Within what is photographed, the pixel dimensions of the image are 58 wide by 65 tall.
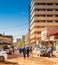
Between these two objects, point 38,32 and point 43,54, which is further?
point 38,32

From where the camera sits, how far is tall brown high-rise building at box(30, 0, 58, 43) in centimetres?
11738

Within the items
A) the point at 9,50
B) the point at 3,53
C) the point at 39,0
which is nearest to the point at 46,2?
the point at 39,0

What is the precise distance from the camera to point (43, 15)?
11994 cm

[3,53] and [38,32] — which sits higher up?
[38,32]

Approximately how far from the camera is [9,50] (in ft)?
153

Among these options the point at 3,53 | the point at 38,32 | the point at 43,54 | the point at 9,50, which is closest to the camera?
the point at 3,53

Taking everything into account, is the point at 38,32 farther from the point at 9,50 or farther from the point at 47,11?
the point at 9,50

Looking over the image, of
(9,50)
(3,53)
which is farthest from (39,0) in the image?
(3,53)

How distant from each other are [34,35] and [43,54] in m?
75.3

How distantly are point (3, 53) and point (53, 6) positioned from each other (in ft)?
316

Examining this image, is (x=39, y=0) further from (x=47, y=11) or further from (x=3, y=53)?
(x=3, y=53)

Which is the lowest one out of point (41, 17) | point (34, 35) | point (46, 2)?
point (34, 35)

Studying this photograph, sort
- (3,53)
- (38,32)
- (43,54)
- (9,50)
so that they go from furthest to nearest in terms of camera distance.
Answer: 1. (38,32)
2. (9,50)
3. (43,54)
4. (3,53)

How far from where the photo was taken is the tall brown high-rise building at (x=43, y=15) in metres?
117
